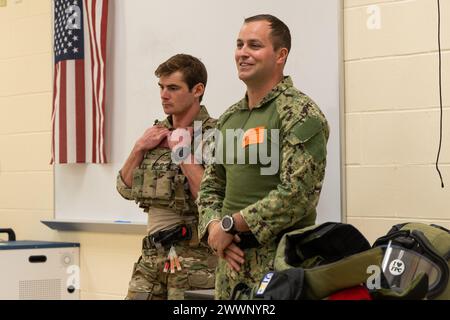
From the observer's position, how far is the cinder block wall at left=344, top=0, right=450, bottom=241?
10.7ft

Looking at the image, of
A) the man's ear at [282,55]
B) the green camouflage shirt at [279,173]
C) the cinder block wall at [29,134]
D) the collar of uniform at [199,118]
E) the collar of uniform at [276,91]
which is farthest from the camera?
the cinder block wall at [29,134]

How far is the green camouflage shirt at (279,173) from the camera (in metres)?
2.63

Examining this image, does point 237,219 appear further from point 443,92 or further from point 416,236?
point 443,92

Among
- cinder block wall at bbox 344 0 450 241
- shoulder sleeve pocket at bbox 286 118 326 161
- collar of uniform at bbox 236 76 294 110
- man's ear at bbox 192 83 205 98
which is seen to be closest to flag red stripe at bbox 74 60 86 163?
man's ear at bbox 192 83 205 98

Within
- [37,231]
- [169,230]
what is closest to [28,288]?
[37,231]

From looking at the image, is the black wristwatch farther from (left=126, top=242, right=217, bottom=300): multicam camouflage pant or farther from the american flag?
the american flag

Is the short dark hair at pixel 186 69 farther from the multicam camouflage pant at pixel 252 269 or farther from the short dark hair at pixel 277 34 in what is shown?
the multicam camouflage pant at pixel 252 269

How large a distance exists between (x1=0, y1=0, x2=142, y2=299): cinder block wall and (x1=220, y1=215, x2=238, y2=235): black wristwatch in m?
2.14

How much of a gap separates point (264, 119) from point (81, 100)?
7.13ft

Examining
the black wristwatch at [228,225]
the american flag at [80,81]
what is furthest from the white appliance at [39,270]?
the black wristwatch at [228,225]

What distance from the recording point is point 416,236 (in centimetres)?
252

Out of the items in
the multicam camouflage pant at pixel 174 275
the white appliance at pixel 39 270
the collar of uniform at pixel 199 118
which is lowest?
the white appliance at pixel 39 270

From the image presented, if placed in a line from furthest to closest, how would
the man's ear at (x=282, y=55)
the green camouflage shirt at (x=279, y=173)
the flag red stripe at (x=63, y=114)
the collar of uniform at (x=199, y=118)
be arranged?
the flag red stripe at (x=63, y=114) < the collar of uniform at (x=199, y=118) < the man's ear at (x=282, y=55) < the green camouflage shirt at (x=279, y=173)

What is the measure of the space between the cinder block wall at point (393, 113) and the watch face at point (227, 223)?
3.18 feet
